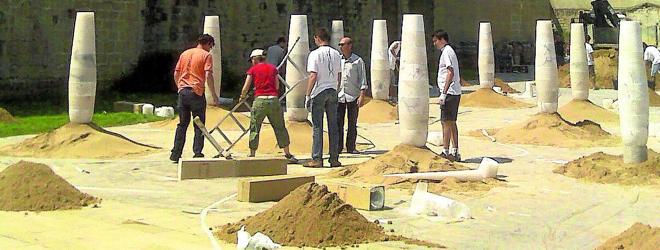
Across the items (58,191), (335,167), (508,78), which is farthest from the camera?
(508,78)

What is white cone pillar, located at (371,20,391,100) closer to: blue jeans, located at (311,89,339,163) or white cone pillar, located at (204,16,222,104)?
white cone pillar, located at (204,16,222,104)

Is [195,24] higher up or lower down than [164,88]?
higher up

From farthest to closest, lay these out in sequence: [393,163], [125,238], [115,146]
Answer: [115,146] → [393,163] → [125,238]

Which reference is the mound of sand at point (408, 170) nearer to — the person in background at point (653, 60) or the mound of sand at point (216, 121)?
the mound of sand at point (216, 121)

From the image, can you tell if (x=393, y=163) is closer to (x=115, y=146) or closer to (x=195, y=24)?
(x=115, y=146)

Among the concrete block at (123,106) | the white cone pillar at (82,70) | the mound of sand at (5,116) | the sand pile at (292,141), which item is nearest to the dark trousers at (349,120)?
the sand pile at (292,141)

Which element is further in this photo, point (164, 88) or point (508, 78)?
point (508, 78)

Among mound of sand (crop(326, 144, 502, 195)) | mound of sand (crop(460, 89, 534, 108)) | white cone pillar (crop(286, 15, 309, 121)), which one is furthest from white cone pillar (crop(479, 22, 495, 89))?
mound of sand (crop(326, 144, 502, 195))


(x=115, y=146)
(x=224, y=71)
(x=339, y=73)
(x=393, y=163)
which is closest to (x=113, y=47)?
(x=224, y=71)

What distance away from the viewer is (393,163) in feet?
33.7

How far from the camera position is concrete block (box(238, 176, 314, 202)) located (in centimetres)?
869

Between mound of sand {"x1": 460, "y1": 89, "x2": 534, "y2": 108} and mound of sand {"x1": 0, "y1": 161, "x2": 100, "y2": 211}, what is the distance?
14413 mm

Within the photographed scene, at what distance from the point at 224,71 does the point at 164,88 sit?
2373 millimetres

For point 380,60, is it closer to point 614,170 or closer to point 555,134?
point 555,134
